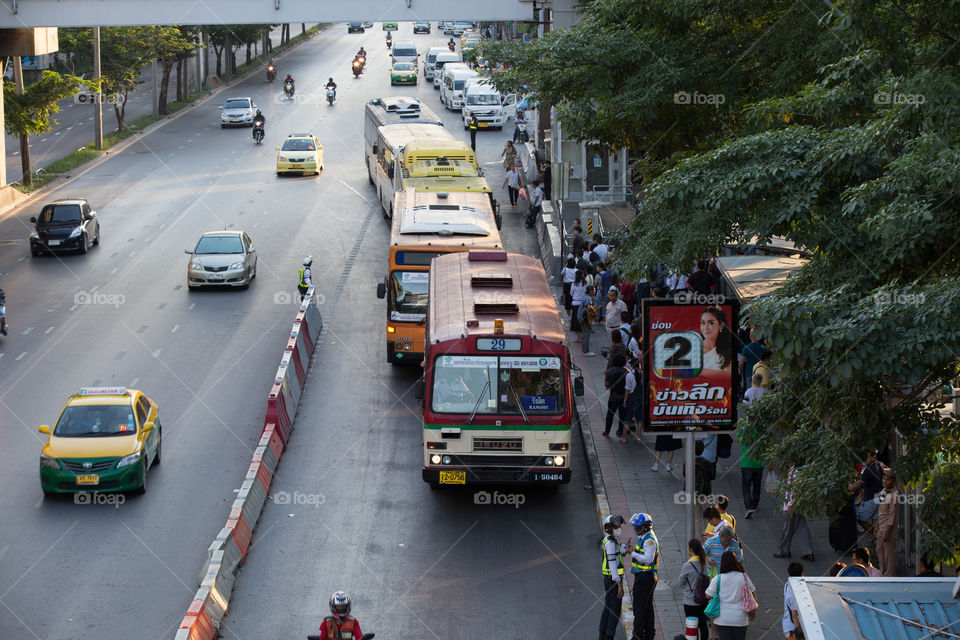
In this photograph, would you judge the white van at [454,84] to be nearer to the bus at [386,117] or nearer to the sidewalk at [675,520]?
the bus at [386,117]

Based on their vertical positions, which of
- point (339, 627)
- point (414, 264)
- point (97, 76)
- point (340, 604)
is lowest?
point (339, 627)

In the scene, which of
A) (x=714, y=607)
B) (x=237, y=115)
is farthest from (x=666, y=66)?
(x=237, y=115)

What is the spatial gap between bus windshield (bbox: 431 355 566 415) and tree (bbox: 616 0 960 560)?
536cm

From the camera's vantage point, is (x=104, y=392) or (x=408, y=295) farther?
(x=408, y=295)

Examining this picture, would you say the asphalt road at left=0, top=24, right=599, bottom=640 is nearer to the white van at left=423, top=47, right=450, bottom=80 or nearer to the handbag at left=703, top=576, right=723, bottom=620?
the handbag at left=703, top=576, right=723, bottom=620

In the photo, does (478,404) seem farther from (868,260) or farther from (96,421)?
(868,260)

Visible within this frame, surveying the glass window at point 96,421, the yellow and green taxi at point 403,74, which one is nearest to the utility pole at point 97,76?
the yellow and green taxi at point 403,74

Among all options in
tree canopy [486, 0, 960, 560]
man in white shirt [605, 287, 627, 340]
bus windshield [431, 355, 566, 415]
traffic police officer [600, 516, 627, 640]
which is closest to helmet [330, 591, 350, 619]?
traffic police officer [600, 516, 627, 640]

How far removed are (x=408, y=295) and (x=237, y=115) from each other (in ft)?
130

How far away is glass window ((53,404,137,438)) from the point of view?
18.6m

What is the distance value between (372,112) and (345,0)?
957 centimetres

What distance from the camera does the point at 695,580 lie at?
12938mm

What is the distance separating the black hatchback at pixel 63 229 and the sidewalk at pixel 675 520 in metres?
19.4

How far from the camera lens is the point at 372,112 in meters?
47.7
